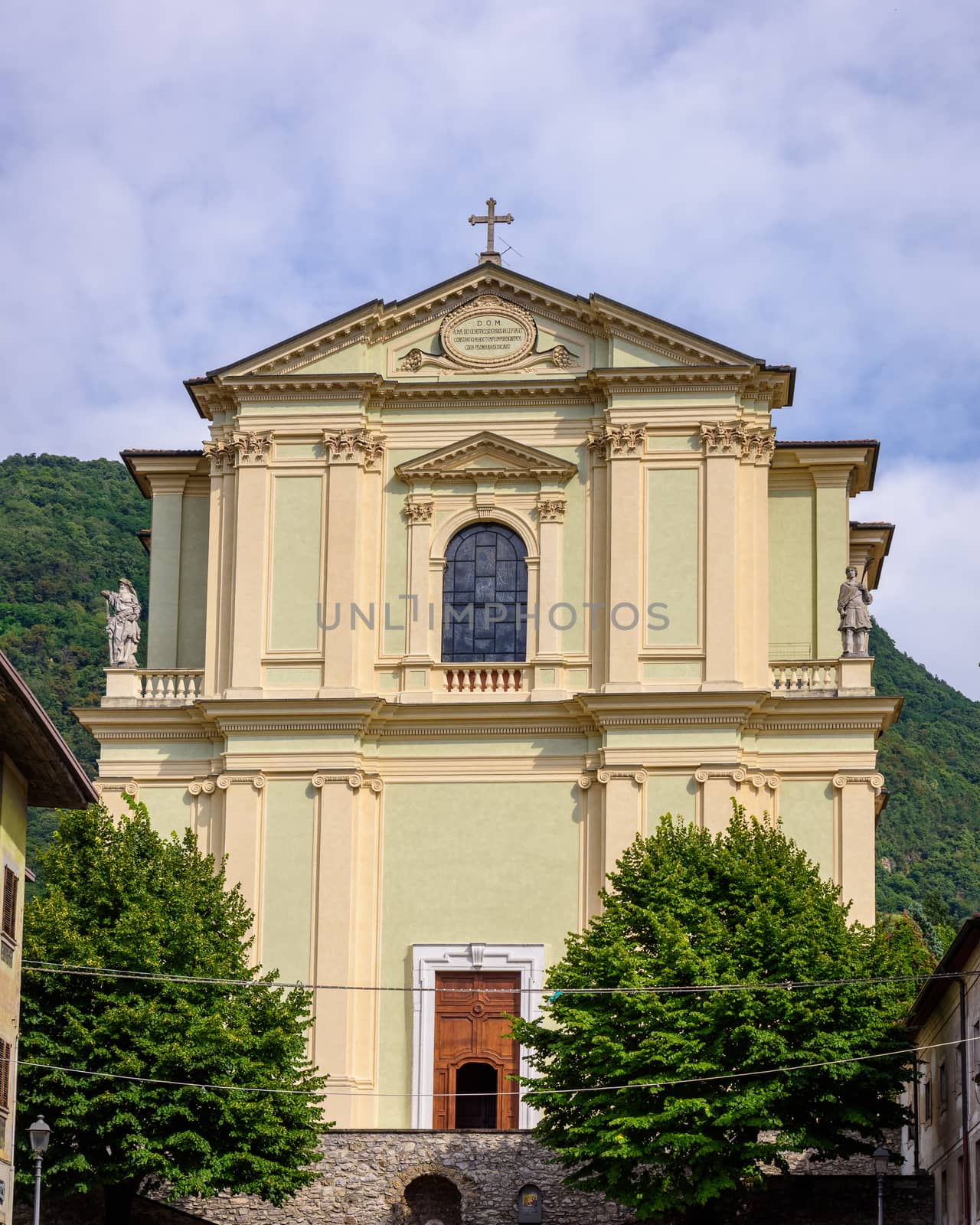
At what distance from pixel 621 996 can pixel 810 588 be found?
13.0 m

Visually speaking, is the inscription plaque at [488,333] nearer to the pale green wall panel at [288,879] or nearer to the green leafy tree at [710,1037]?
the pale green wall panel at [288,879]

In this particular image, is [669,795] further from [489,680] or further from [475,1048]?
[475,1048]

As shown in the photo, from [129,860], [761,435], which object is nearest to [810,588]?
[761,435]

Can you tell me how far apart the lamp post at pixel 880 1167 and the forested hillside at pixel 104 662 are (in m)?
52.9

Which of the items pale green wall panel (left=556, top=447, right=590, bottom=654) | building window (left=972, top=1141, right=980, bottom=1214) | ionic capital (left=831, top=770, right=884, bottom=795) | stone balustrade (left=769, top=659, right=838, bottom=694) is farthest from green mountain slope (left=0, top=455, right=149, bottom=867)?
building window (left=972, top=1141, right=980, bottom=1214)

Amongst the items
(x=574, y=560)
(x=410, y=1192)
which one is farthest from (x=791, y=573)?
(x=410, y=1192)

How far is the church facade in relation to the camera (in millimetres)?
46938

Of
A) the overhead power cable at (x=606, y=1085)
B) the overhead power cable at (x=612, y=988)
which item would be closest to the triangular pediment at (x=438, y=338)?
the overhead power cable at (x=612, y=988)

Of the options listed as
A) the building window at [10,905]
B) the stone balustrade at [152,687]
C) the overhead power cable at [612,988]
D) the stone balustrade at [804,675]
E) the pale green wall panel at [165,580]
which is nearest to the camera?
the building window at [10,905]

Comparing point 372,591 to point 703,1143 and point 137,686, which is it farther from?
point 703,1143

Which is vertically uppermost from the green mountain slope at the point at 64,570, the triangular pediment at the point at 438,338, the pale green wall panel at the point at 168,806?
the green mountain slope at the point at 64,570

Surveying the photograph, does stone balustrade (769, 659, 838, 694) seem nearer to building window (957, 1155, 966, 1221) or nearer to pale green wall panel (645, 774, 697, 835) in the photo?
pale green wall panel (645, 774, 697, 835)

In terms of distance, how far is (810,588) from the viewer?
49875 millimetres

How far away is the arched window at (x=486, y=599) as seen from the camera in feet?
161
